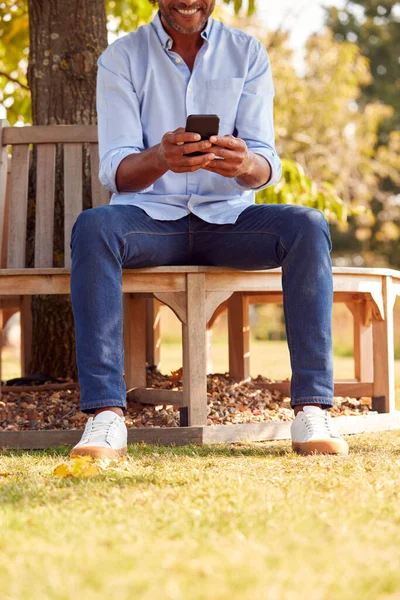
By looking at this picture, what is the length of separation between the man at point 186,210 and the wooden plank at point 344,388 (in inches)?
40.7

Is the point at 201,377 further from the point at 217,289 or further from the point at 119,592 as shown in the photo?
the point at 119,592

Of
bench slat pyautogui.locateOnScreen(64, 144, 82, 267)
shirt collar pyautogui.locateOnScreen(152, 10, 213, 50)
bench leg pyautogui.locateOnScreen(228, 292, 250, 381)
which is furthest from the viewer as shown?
bench leg pyautogui.locateOnScreen(228, 292, 250, 381)

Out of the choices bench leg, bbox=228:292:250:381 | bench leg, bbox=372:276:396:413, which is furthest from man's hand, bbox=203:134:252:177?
bench leg, bbox=228:292:250:381

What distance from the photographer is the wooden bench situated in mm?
2832

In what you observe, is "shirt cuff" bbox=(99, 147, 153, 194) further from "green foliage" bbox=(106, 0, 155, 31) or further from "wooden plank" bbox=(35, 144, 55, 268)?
"green foliage" bbox=(106, 0, 155, 31)

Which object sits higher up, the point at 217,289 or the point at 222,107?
the point at 222,107

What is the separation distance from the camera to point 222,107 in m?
2.99

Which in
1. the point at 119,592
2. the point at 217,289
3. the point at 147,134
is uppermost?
the point at 147,134

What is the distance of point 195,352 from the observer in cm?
282

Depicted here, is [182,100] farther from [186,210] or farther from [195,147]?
[195,147]

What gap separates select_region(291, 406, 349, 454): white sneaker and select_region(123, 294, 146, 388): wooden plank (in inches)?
47.3

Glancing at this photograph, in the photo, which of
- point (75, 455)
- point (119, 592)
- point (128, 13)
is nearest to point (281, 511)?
point (119, 592)

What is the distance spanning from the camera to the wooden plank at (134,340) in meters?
3.57

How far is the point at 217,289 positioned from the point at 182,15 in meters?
0.94
